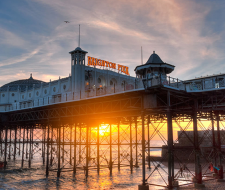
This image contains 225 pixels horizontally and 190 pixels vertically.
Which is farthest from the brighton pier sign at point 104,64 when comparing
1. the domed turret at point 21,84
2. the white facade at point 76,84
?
the domed turret at point 21,84

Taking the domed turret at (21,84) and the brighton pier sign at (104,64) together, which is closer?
the brighton pier sign at (104,64)

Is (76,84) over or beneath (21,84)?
beneath

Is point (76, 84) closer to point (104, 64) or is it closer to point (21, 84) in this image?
point (104, 64)

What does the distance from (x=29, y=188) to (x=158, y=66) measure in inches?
883

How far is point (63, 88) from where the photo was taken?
49.2 meters

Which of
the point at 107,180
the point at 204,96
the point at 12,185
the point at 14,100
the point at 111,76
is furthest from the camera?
the point at 14,100

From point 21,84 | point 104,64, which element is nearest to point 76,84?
point 104,64

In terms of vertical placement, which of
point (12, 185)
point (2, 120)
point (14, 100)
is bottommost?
point (12, 185)

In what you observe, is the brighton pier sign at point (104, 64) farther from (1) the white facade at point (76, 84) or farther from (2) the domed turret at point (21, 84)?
(2) the domed turret at point (21, 84)

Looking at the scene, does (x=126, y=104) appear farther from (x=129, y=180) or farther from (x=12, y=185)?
(x=12, y=185)

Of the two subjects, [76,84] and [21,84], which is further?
[21,84]

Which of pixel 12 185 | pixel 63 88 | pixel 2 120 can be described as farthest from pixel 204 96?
pixel 2 120

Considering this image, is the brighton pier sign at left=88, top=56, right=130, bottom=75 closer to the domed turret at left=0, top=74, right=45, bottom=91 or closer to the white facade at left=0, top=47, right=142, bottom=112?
the white facade at left=0, top=47, right=142, bottom=112

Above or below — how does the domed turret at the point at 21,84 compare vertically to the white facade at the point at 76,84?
above
